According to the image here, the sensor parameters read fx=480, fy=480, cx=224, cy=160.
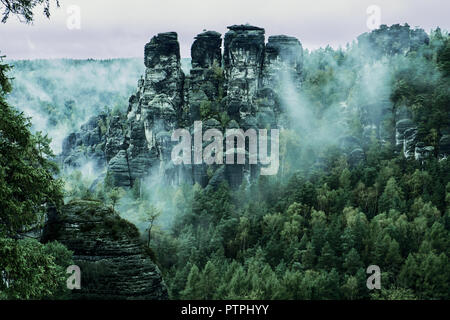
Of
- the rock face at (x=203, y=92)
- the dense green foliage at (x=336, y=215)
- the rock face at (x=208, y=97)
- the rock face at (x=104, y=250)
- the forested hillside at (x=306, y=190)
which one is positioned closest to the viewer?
the rock face at (x=104, y=250)

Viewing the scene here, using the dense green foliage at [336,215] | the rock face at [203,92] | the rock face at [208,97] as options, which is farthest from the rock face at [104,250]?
the rock face at [203,92]

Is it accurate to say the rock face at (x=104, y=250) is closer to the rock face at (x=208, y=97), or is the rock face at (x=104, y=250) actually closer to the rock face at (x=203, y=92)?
the rock face at (x=208, y=97)

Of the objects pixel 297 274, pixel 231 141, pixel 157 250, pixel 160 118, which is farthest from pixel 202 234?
pixel 160 118

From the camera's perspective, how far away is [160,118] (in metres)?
76.9

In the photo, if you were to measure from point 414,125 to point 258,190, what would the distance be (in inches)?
933

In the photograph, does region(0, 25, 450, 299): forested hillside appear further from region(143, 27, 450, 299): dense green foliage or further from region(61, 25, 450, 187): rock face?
region(61, 25, 450, 187): rock face

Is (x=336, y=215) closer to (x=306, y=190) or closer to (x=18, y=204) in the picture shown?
(x=306, y=190)

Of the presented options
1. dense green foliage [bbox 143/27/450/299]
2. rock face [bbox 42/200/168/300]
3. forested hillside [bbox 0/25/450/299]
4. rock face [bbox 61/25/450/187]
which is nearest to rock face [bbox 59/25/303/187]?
rock face [bbox 61/25/450/187]

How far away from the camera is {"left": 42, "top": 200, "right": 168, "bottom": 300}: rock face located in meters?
25.3

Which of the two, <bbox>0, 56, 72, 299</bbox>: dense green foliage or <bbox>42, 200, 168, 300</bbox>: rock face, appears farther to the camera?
<bbox>42, 200, 168, 300</bbox>: rock face

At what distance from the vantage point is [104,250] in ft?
85.9

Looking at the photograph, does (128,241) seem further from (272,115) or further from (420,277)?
(272,115)

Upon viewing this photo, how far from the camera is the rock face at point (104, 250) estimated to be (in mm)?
25328

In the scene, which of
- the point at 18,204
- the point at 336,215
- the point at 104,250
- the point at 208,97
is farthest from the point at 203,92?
the point at 18,204
